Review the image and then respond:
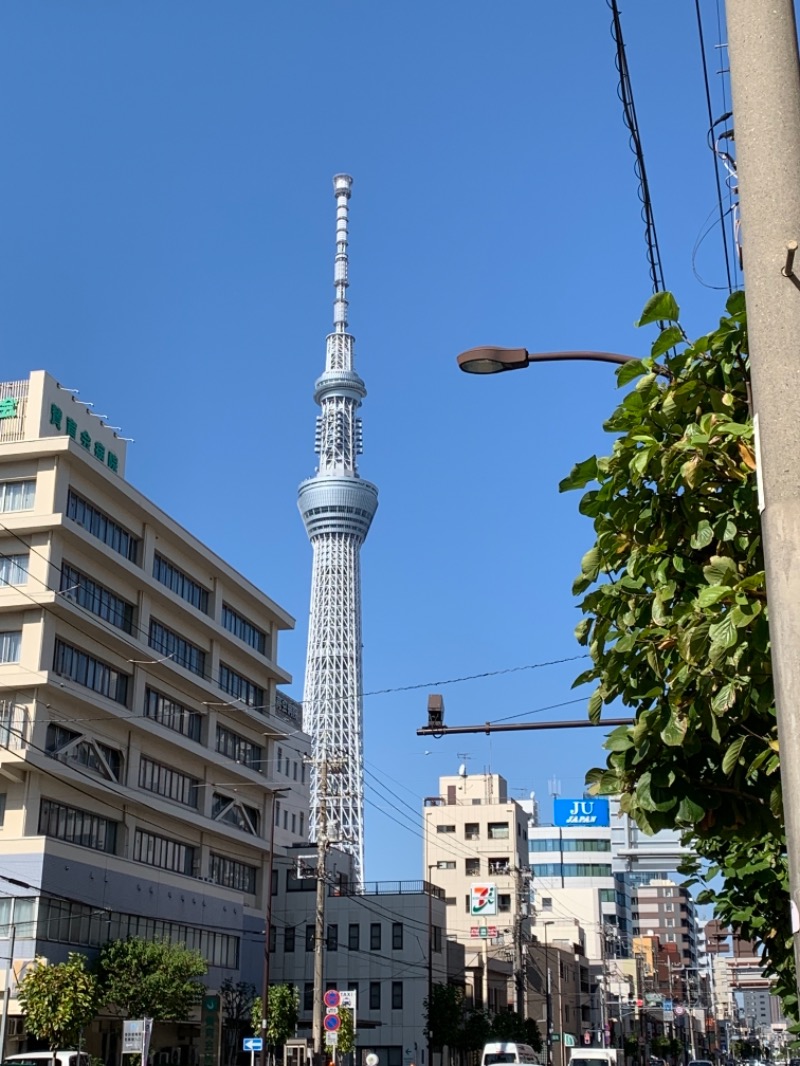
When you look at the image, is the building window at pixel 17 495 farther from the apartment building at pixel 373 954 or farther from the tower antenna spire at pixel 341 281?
the tower antenna spire at pixel 341 281

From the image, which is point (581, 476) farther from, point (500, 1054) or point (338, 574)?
point (338, 574)

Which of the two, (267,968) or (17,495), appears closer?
(17,495)

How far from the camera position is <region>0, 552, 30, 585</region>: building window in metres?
51.4

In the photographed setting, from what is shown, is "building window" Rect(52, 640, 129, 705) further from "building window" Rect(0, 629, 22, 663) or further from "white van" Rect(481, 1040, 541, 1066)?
"white van" Rect(481, 1040, 541, 1066)

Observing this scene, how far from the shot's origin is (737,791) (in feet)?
22.7

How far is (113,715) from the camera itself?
5516 cm

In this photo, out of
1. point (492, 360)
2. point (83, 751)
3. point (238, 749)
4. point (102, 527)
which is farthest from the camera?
point (238, 749)

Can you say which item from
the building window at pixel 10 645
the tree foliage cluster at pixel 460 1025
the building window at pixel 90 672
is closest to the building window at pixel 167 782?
the building window at pixel 90 672

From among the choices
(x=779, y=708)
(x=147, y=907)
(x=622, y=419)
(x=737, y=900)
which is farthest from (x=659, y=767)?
(x=147, y=907)

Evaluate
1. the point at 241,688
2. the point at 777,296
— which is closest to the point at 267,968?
the point at 241,688

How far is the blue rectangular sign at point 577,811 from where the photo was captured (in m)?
123

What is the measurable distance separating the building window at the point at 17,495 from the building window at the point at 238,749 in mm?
19707

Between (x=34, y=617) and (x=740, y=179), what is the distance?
162 feet

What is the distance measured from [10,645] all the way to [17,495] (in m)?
6.43
